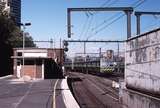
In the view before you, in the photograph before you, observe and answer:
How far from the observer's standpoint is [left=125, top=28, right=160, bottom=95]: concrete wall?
21.0m

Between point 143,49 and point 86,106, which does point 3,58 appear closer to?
point 86,106

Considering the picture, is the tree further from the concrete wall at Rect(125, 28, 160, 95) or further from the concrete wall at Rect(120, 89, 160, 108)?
the concrete wall at Rect(125, 28, 160, 95)

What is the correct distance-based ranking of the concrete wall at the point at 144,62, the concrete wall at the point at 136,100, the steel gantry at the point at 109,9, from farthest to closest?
the steel gantry at the point at 109,9 → the concrete wall at the point at 144,62 → the concrete wall at the point at 136,100

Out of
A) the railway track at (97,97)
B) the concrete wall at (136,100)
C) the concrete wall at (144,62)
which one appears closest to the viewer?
the concrete wall at (136,100)

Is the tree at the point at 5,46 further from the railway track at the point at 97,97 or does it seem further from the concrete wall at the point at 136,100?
the concrete wall at the point at 136,100

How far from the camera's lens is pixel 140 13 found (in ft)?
138

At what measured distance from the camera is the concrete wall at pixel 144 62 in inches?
827

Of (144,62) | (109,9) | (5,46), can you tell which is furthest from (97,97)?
(5,46)

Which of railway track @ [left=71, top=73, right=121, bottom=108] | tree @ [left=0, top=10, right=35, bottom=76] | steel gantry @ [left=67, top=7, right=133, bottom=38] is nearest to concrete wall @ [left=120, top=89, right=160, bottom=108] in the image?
railway track @ [left=71, top=73, right=121, bottom=108]

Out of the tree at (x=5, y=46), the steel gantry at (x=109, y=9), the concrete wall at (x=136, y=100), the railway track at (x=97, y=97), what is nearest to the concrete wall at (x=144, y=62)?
the concrete wall at (x=136, y=100)

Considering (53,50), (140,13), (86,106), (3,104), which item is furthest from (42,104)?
(53,50)

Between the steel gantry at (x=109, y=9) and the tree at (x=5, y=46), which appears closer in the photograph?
the steel gantry at (x=109, y=9)

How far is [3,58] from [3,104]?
2436 inches

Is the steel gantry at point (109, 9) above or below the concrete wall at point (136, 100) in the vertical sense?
above
